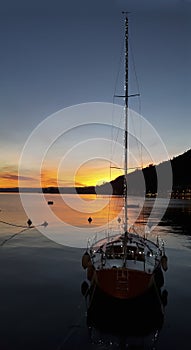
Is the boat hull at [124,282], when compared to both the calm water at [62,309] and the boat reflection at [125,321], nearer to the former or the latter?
the boat reflection at [125,321]

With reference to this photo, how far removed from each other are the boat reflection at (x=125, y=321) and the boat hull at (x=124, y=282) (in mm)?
404

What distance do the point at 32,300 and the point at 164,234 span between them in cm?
4257

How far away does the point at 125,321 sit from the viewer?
18031mm

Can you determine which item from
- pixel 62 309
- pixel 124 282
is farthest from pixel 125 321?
pixel 62 309

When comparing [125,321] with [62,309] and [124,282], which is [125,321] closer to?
[124,282]

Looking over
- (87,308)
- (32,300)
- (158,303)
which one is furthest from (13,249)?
(158,303)

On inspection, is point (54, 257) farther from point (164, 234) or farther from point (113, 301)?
point (164, 234)

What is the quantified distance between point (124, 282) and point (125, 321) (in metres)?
2.37

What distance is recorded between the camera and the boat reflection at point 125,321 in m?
16.4

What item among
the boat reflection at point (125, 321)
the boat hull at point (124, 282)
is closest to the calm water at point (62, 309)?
the boat reflection at point (125, 321)

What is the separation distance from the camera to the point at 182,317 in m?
20.2

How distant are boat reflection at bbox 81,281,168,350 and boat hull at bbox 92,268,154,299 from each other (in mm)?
404

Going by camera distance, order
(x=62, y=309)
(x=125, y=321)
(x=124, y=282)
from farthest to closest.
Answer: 1. (x=62, y=309)
2. (x=125, y=321)
3. (x=124, y=282)

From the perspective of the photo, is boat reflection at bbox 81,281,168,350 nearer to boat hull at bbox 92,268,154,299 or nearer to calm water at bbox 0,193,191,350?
calm water at bbox 0,193,191,350
